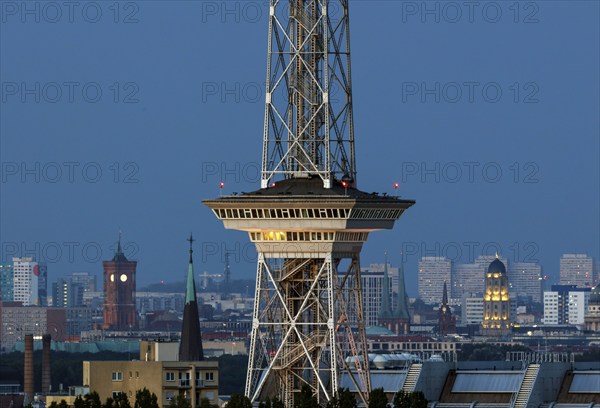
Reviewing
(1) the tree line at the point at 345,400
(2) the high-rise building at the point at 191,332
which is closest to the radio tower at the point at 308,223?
(1) the tree line at the point at 345,400

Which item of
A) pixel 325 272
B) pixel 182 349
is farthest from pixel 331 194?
pixel 182 349

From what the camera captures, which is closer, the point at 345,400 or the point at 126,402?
the point at 345,400

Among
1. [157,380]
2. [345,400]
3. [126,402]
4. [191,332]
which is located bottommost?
[345,400]

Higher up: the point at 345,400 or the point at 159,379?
the point at 159,379

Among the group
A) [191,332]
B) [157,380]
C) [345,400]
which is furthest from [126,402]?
[191,332]

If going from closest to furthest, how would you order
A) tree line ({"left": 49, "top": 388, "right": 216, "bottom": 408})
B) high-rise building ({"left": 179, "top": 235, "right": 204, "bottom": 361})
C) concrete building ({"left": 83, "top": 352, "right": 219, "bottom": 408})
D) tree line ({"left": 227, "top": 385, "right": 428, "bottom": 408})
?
tree line ({"left": 227, "top": 385, "right": 428, "bottom": 408}) < tree line ({"left": 49, "top": 388, "right": 216, "bottom": 408}) < concrete building ({"left": 83, "top": 352, "right": 219, "bottom": 408}) < high-rise building ({"left": 179, "top": 235, "right": 204, "bottom": 361})

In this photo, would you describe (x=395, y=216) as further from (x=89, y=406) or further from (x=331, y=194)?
(x=89, y=406)

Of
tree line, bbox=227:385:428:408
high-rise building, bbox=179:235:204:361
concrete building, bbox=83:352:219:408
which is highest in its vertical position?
high-rise building, bbox=179:235:204:361

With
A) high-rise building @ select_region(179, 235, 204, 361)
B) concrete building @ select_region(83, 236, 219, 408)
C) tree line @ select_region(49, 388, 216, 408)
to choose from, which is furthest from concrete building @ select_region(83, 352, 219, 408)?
high-rise building @ select_region(179, 235, 204, 361)

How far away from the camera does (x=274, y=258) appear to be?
94000 mm

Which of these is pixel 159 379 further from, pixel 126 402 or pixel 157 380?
pixel 126 402

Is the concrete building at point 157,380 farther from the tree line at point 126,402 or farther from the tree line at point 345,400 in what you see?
the tree line at point 345,400

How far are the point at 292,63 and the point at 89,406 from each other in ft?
42.1

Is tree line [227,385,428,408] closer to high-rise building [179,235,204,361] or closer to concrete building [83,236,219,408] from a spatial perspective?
concrete building [83,236,219,408]
